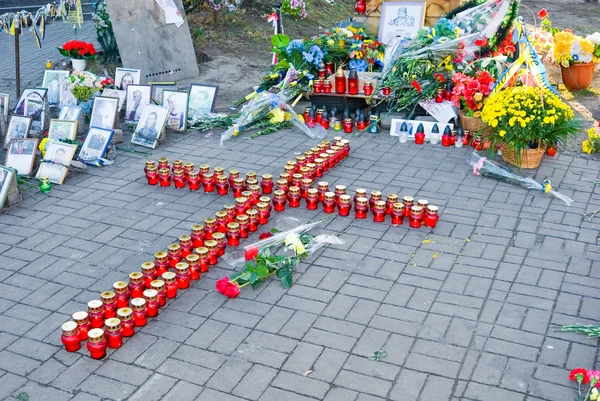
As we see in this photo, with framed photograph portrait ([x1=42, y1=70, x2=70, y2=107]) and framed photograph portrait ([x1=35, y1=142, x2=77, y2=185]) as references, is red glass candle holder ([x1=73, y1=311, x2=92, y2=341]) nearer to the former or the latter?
framed photograph portrait ([x1=35, y1=142, x2=77, y2=185])

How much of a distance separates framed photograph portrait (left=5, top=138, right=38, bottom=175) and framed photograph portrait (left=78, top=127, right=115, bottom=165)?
0.57m

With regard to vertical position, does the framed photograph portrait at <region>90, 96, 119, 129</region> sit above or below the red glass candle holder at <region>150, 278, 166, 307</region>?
above

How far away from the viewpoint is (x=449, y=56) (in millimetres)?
8992

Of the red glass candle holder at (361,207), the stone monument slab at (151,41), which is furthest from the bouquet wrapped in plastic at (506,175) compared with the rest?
the stone monument slab at (151,41)

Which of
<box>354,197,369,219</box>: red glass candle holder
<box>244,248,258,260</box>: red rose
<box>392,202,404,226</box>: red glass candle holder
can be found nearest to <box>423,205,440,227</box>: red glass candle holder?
<box>392,202,404,226</box>: red glass candle holder

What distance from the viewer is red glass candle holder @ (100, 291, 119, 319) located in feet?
15.9

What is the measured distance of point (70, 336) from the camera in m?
4.56

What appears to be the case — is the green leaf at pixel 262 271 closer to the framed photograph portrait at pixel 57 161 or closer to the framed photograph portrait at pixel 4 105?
the framed photograph portrait at pixel 57 161

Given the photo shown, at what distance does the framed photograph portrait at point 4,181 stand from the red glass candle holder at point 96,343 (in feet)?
9.25

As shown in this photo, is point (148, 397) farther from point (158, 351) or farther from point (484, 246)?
point (484, 246)

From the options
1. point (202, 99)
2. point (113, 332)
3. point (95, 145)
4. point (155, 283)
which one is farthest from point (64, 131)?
point (113, 332)

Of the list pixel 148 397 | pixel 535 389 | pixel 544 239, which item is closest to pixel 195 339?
pixel 148 397

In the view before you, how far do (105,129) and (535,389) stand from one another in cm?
564

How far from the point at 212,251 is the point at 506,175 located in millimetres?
3486
